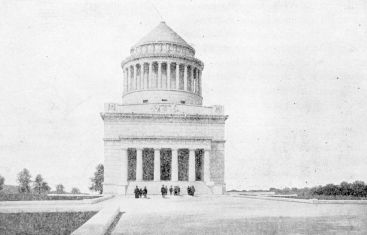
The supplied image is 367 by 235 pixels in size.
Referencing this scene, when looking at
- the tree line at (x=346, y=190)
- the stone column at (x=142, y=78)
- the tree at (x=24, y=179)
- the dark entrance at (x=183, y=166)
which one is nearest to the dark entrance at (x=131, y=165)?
the dark entrance at (x=183, y=166)

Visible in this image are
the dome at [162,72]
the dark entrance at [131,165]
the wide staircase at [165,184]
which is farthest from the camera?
the dome at [162,72]

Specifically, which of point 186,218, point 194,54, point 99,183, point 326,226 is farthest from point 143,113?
point 326,226

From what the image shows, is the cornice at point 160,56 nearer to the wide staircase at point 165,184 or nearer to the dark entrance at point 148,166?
the dark entrance at point 148,166

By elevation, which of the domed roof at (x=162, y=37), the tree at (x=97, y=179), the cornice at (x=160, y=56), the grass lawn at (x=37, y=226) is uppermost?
the domed roof at (x=162, y=37)

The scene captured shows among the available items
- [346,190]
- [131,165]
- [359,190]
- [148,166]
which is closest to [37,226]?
[359,190]

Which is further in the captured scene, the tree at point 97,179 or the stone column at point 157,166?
the tree at point 97,179

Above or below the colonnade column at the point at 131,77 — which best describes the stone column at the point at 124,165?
below

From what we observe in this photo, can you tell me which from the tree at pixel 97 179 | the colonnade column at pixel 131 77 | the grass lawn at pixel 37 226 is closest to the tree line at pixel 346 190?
the grass lawn at pixel 37 226

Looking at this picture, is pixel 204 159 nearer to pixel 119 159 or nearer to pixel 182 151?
pixel 182 151

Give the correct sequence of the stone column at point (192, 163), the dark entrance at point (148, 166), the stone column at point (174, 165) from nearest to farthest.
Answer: the stone column at point (174, 165) → the stone column at point (192, 163) → the dark entrance at point (148, 166)
